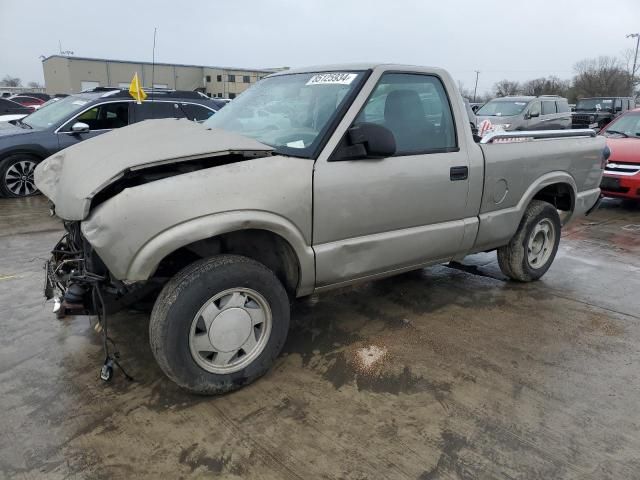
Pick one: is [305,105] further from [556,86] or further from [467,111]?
[556,86]

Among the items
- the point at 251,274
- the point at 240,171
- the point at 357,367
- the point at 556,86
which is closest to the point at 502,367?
the point at 357,367

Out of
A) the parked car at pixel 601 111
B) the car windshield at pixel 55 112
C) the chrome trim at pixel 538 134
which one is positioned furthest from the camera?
the parked car at pixel 601 111

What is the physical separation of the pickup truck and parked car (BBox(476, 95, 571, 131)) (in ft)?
40.3

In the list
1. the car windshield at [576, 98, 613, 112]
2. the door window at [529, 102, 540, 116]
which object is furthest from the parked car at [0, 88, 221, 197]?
the car windshield at [576, 98, 613, 112]

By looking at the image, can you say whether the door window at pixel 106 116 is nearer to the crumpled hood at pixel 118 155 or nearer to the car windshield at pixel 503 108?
the crumpled hood at pixel 118 155

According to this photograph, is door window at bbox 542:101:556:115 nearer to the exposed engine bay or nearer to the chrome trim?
the chrome trim

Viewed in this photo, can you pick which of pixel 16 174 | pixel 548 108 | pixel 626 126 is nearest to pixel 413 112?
pixel 16 174

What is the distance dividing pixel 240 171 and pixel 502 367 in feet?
7.03

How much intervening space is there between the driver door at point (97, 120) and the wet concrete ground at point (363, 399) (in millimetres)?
4461

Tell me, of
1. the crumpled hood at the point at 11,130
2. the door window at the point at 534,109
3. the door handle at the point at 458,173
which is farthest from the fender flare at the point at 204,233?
the door window at the point at 534,109

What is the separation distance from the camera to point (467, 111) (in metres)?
3.91

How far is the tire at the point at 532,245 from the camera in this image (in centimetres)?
446

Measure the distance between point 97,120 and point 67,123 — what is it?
1.57 ft

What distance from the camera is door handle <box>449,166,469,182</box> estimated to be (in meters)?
3.57
